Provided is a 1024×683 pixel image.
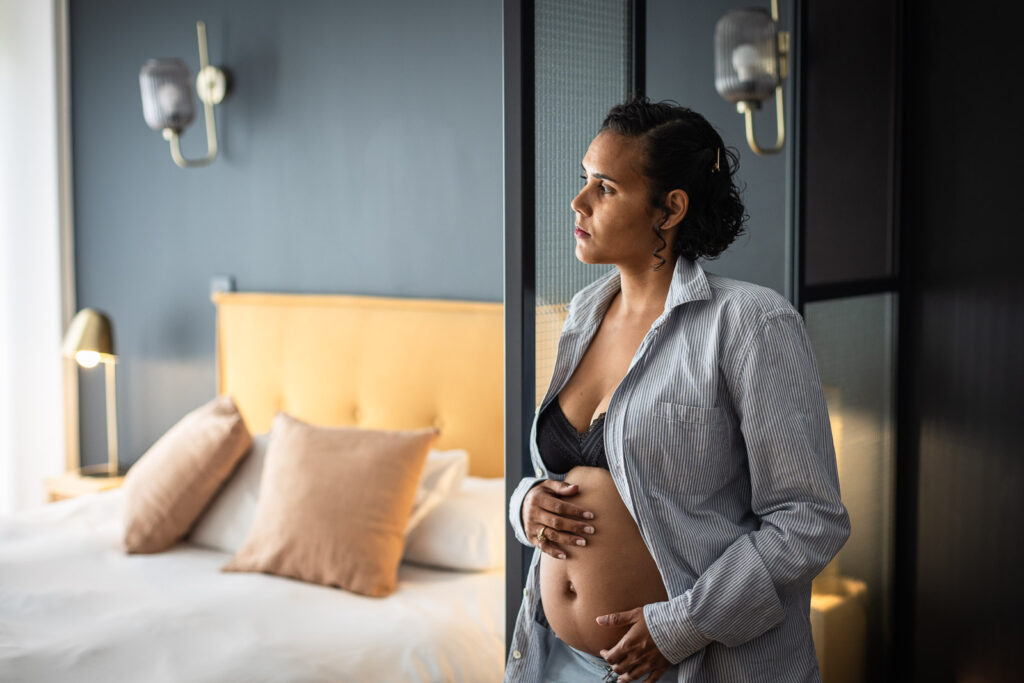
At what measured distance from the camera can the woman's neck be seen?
1.30 m

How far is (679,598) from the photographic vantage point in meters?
1.15

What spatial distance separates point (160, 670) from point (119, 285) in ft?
7.70

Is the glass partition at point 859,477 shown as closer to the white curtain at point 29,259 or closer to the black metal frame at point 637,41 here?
the black metal frame at point 637,41

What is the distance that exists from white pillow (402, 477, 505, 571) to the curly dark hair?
1269mm

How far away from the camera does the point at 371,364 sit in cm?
301

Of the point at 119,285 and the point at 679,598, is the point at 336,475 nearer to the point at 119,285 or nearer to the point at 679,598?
the point at 679,598

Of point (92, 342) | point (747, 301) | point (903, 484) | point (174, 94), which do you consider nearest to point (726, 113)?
point (903, 484)

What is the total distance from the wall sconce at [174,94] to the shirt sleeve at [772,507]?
105 inches

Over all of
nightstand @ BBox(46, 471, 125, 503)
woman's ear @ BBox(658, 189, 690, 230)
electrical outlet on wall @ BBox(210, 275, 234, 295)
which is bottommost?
nightstand @ BBox(46, 471, 125, 503)

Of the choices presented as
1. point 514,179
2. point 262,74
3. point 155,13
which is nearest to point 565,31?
point 514,179

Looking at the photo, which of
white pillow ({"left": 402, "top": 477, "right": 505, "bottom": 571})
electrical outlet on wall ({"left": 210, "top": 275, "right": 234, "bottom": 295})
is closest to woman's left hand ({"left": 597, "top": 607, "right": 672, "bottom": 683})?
white pillow ({"left": 402, "top": 477, "right": 505, "bottom": 571})

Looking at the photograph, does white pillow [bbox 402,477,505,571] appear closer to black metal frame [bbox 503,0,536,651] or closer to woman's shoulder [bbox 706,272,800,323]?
black metal frame [bbox 503,0,536,651]

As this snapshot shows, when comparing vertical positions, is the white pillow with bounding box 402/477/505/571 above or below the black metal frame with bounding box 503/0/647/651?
below

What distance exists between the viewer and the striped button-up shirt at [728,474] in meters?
1.13
